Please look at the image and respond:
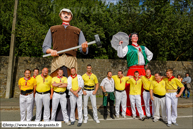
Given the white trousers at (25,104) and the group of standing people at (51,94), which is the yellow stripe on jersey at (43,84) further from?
the white trousers at (25,104)

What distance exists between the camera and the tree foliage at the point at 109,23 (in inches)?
374

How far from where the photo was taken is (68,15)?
5289 millimetres

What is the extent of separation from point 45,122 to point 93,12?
26.7 feet

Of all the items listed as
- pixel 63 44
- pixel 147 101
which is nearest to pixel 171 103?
pixel 147 101

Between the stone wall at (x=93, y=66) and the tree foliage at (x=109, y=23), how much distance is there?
3.10ft

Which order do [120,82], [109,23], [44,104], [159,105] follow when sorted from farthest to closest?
[109,23] → [120,82] → [159,105] → [44,104]

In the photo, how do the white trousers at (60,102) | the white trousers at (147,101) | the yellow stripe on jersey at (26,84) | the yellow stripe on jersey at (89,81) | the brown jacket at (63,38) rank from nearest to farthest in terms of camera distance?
the white trousers at (60,102), the yellow stripe on jersey at (26,84), the brown jacket at (63,38), the yellow stripe on jersey at (89,81), the white trousers at (147,101)

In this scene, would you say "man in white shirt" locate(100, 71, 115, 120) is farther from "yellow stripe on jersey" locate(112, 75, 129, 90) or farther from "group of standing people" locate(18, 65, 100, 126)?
Result: "group of standing people" locate(18, 65, 100, 126)

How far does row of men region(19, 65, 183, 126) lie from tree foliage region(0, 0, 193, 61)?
4.50m

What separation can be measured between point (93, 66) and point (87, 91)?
520 centimetres

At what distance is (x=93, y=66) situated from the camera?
10.4 m

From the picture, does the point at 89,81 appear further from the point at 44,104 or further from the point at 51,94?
the point at 44,104

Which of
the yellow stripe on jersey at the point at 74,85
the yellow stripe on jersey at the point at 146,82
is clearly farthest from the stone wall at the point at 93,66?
the yellow stripe on jersey at the point at 74,85

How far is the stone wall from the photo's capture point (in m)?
9.54
